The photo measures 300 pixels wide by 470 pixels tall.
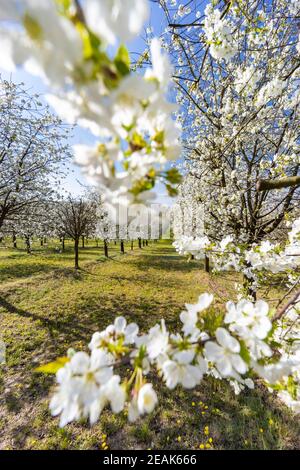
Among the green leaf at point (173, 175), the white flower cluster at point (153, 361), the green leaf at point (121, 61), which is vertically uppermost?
the green leaf at point (121, 61)

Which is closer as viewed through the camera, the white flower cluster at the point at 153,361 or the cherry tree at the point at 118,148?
the cherry tree at the point at 118,148

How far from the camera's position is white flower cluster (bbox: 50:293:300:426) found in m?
0.66

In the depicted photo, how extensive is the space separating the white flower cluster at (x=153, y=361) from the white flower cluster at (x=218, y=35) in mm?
2554

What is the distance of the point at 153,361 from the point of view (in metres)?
0.80

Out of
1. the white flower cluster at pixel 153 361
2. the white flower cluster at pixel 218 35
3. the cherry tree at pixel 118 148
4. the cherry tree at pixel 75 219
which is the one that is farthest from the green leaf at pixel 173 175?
the cherry tree at pixel 75 219

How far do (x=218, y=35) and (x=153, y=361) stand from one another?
2.91m

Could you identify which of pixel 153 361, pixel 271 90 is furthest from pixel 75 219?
pixel 153 361

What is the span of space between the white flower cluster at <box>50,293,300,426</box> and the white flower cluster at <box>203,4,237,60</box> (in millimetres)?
2554

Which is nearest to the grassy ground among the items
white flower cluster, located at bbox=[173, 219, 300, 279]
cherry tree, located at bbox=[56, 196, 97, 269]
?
white flower cluster, located at bbox=[173, 219, 300, 279]

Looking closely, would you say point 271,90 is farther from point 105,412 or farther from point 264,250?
point 105,412

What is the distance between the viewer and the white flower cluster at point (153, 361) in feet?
2.18

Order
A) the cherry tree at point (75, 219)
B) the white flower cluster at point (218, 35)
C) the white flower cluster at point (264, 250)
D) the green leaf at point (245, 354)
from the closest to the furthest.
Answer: the green leaf at point (245, 354) → the white flower cluster at point (218, 35) → the white flower cluster at point (264, 250) → the cherry tree at point (75, 219)

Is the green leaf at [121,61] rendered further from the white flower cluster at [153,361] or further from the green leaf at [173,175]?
the white flower cluster at [153,361]

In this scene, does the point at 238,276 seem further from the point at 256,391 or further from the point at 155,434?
the point at 155,434
